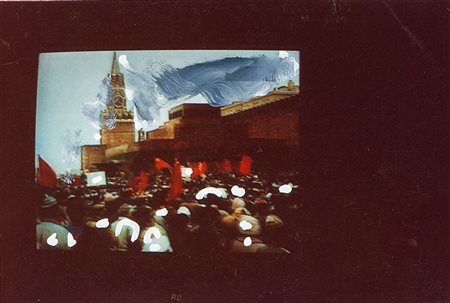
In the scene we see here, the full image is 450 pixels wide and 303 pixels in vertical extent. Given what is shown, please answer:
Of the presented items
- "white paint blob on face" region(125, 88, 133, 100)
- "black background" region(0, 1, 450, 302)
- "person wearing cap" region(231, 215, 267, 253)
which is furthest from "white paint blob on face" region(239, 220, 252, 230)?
"white paint blob on face" region(125, 88, 133, 100)

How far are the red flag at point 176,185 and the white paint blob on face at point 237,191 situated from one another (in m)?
0.18

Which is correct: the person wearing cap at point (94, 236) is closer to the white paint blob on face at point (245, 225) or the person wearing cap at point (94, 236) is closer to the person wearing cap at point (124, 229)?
the person wearing cap at point (124, 229)

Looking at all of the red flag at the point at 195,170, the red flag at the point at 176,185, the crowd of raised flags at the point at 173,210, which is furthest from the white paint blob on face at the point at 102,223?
the red flag at the point at 195,170

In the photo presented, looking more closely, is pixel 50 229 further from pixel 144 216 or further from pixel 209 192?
pixel 209 192

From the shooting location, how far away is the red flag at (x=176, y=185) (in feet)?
4.67

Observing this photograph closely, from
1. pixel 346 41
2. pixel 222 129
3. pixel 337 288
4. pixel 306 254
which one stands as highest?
pixel 346 41

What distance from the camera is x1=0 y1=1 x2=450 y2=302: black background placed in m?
1.41

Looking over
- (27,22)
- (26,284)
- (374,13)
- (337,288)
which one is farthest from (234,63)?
(26,284)

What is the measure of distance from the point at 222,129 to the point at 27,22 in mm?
791

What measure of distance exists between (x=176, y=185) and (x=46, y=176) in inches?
18.1

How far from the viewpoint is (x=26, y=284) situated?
1447 mm

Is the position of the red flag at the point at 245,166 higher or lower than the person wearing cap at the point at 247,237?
higher

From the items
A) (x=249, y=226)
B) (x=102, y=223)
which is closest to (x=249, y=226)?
(x=249, y=226)

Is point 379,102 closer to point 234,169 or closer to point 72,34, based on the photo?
point 234,169
